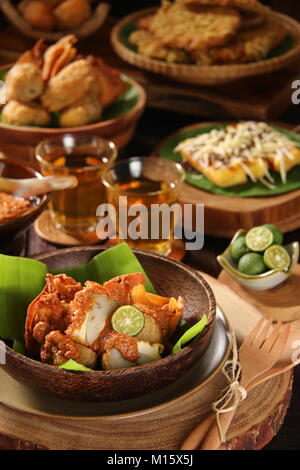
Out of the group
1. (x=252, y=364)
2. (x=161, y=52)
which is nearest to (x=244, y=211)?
(x=252, y=364)

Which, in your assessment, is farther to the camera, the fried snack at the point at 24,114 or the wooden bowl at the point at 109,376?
the fried snack at the point at 24,114

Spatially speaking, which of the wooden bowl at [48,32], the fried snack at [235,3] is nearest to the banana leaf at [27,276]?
the fried snack at [235,3]

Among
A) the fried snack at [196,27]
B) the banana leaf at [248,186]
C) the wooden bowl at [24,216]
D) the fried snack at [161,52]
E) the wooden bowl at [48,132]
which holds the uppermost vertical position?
the fried snack at [196,27]

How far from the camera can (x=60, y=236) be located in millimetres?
2082

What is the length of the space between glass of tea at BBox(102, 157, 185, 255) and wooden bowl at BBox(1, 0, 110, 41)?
47.0 inches

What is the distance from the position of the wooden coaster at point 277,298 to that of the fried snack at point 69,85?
33.1 inches

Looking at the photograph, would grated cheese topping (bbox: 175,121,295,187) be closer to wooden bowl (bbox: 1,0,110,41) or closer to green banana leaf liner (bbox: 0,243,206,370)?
green banana leaf liner (bbox: 0,243,206,370)

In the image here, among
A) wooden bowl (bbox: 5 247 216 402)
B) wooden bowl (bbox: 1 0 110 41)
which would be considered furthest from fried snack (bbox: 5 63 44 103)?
wooden bowl (bbox: 5 247 216 402)

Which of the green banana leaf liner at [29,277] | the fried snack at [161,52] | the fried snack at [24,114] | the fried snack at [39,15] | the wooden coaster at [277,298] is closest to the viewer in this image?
the green banana leaf liner at [29,277]

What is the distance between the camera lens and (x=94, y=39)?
10.8ft

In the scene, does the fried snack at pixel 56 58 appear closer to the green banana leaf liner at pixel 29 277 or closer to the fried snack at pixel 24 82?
the fried snack at pixel 24 82

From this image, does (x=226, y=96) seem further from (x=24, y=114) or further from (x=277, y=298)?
(x=277, y=298)

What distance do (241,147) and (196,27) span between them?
67 cm

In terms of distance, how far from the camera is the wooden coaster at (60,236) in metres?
2.05
